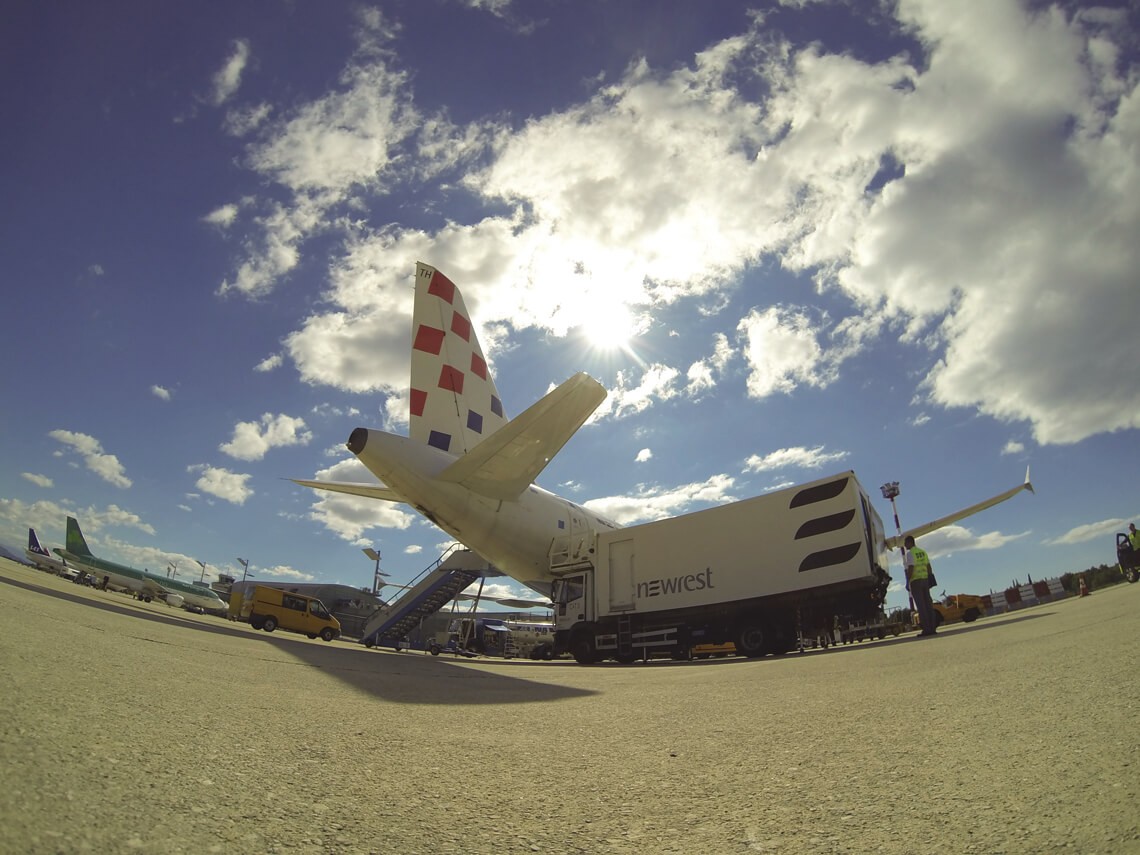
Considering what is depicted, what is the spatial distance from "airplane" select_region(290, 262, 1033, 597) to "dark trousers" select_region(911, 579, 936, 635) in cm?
740

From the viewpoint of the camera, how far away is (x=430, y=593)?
20.1 meters

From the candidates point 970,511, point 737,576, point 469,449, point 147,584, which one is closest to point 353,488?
point 469,449

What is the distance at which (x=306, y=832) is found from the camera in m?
1.24

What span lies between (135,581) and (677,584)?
3552 cm

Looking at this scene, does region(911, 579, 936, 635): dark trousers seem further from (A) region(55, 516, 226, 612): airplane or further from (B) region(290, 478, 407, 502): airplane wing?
(A) region(55, 516, 226, 612): airplane

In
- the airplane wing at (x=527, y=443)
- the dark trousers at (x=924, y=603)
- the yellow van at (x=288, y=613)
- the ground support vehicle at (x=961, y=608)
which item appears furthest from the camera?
the yellow van at (x=288, y=613)

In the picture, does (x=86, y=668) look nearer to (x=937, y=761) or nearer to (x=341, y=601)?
(x=937, y=761)

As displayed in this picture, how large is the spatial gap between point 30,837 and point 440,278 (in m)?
11.5

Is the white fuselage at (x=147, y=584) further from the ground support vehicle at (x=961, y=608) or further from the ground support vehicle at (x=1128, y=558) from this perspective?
the ground support vehicle at (x=1128, y=558)

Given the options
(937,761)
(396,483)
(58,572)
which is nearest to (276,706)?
(937,761)

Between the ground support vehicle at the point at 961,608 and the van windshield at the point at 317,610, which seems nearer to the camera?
the ground support vehicle at the point at 961,608

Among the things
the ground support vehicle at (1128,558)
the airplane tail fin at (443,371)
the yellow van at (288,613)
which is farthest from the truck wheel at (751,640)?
the yellow van at (288,613)

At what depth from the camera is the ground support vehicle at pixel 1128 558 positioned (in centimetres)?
1568

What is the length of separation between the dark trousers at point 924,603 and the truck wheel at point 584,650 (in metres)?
7.46
